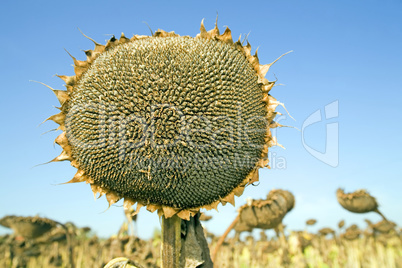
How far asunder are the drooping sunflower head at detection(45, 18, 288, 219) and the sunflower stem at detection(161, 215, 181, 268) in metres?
0.27

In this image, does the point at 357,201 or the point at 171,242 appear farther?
the point at 357,201

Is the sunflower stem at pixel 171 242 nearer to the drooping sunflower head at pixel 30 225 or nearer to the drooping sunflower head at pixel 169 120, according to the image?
the drooping sunflower head at pixel 169 120

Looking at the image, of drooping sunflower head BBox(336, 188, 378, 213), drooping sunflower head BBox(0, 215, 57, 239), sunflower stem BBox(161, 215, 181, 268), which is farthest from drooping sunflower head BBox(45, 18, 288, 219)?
drooping sunflower head BBox(336, 188, 378, 213)

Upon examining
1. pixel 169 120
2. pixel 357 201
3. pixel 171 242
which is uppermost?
pixel 169 120

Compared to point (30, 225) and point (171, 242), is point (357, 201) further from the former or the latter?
point (30, 225)

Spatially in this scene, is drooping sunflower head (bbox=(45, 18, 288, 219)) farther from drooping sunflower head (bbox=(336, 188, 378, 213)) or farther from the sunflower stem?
drooping sunflower head (bbox=(336, 188, 378, 213))

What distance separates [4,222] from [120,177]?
5810 mm

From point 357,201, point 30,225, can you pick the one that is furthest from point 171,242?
point 357,201

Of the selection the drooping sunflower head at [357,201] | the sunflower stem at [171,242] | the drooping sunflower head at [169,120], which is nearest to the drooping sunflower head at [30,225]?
the sunflower stem at [171,242]

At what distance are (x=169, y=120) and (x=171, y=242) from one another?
1.35 metres

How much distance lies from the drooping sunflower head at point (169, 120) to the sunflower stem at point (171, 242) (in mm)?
265

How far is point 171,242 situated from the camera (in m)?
3.64

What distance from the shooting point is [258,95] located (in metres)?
3.41

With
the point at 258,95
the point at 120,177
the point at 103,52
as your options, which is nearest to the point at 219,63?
the point at 258,95
